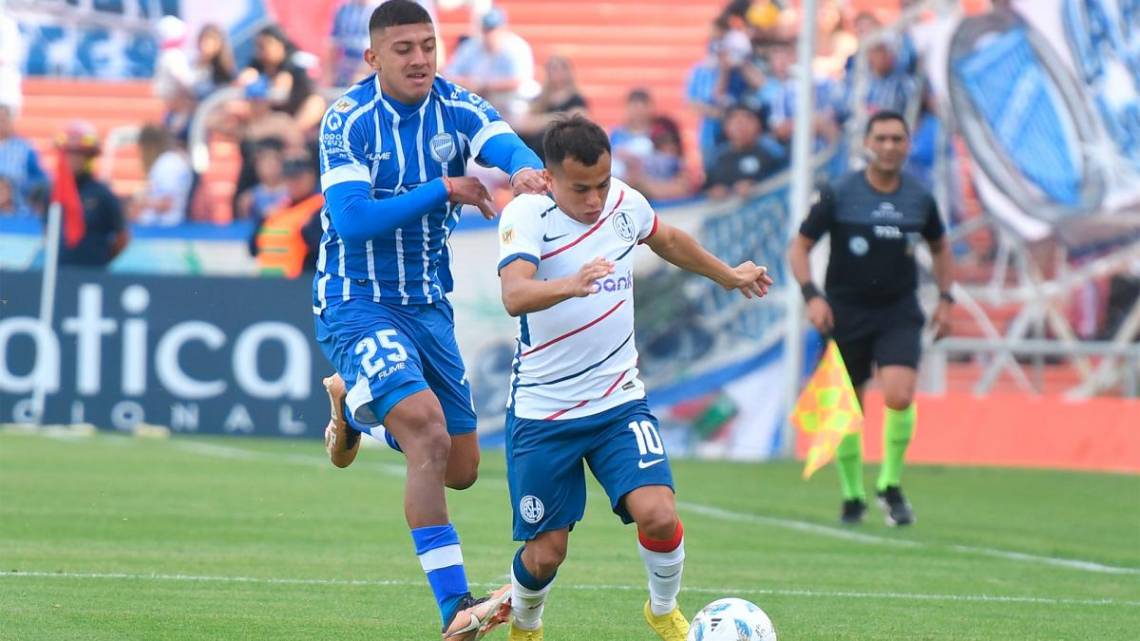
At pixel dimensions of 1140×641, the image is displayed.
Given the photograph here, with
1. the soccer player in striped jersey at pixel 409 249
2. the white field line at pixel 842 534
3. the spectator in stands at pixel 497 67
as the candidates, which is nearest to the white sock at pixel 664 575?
the soccer player in striped jersey at pixel 409 249

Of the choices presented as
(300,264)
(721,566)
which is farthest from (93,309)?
(721,566)

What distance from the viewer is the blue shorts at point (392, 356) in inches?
277

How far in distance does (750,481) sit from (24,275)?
755 cm

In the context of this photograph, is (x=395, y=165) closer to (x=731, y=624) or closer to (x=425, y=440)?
(x=425, y=440)

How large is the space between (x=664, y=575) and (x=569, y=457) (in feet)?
1.72

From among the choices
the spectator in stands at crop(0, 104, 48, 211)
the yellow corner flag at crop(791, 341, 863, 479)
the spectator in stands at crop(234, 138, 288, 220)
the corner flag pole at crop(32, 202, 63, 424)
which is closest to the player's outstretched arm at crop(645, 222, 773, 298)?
the yellow corner flag at crop(791, 341, 863, 479)

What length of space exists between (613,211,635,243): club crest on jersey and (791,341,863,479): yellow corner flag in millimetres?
5080

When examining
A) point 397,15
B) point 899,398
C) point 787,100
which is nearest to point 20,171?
point 787,100

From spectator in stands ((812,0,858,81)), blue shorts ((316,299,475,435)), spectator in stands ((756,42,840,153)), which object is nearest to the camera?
blue shorts ((316,299,475,435))

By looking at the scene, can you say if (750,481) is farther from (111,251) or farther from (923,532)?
(111,251)

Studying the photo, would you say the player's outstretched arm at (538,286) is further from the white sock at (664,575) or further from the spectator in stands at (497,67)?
the spectator in stands at (497,67)

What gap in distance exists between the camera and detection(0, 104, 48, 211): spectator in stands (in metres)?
20.3

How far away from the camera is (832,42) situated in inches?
789

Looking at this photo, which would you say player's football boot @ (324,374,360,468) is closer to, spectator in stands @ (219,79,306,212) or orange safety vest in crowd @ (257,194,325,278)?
orange safety vest in crowd @ (257,194,325,278)
